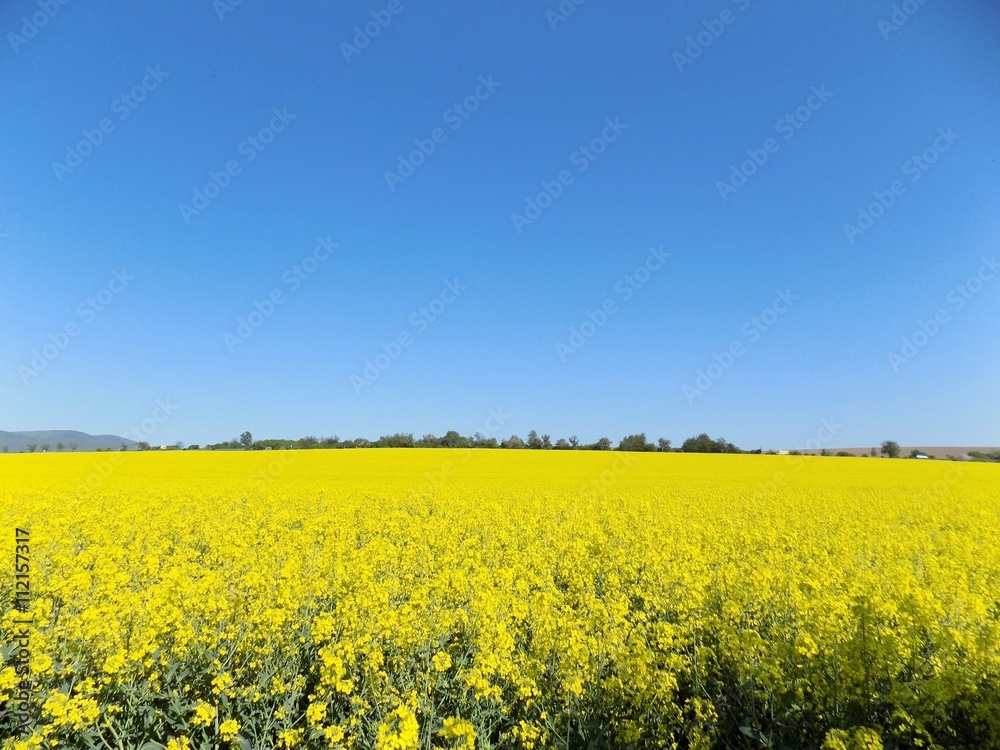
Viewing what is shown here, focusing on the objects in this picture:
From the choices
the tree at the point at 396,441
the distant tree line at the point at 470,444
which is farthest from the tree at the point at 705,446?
the tree at the point at 396,441

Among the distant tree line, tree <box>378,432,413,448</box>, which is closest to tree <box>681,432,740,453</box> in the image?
the distant tree line

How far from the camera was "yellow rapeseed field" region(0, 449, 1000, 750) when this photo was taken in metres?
3.64

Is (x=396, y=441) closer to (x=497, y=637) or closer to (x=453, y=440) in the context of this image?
(x=453, y=440)

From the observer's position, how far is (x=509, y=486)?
64.0 feet

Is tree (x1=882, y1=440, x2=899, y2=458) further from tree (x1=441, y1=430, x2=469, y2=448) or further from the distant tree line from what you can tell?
tree (x1=441, y1=430, x2=469, y2=448)

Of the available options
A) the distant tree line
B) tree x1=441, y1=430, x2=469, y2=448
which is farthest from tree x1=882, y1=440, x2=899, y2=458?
tree x1=441, y1=430, x2=469, y2=448

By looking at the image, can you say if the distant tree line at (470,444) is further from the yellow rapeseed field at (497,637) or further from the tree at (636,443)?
the yellow rapeseed field at (497,637)

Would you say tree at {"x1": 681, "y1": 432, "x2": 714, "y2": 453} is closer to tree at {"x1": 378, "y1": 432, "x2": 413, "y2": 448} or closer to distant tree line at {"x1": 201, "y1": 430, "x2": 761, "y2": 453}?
distant tree line at {"x1": 201, "y1": 430, "x2": 761, "y2": 453}

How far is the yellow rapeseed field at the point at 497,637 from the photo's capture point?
364 centimetres

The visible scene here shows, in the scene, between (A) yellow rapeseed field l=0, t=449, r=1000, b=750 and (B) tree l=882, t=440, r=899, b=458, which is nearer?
(A) yellow rapeseed field l=0, t=449, r=1000, b=750

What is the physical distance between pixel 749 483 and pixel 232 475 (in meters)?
26.7

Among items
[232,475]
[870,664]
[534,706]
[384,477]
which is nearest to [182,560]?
[534,706]

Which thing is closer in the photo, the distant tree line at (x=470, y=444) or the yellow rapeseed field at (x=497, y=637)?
the yellow rapeseed field at (x=497, y=637)

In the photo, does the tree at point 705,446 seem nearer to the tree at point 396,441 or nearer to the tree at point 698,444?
the tree at point 698,444
